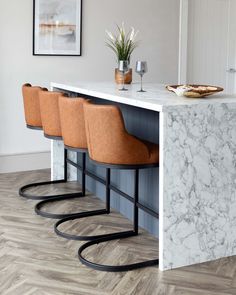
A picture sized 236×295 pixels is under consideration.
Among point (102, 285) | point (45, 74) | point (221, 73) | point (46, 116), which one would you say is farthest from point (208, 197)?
point (221, 73)

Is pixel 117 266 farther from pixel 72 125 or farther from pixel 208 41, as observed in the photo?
pixel 208 41

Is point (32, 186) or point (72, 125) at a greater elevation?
point (72, 125)

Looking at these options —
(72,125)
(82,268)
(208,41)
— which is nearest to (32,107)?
(72,125)

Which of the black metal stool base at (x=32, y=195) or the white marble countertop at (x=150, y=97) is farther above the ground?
→ the white marble countertop at (x=150, y=97)

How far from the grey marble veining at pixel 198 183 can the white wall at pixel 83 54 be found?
3026mm

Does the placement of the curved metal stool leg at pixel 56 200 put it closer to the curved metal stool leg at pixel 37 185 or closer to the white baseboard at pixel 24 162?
the curved metal stool leg at pixel 37 185

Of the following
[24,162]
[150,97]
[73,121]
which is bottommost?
[24,162]

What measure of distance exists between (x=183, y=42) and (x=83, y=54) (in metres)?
1.41

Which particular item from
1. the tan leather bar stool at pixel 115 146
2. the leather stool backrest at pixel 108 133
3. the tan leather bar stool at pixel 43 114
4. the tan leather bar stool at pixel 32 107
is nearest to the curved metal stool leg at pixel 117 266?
the tan leather bar stool at pixel 115 146

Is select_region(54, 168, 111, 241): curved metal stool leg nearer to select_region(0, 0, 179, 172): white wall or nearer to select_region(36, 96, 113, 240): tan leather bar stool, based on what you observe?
select_region(36, 96, 113, 240): tan leather bar stool

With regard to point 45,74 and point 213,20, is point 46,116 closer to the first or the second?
point 45,74

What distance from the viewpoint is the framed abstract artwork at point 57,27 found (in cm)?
570

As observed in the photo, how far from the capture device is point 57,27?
19.0ft

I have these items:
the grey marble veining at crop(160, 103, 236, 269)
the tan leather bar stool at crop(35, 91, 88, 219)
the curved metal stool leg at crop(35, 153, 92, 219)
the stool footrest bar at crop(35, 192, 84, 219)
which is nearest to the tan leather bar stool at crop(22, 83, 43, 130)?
the tan leather bar stool at crop(35, 91, 88, 219)
